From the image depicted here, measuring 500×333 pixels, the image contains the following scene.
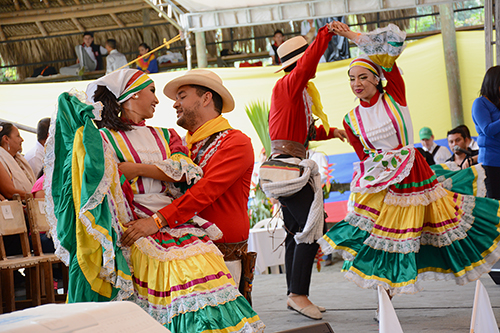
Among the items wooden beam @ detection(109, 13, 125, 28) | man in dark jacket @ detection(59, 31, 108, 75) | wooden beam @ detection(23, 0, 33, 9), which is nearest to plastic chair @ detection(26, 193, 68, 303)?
man in dark jacket @ detection(59, 31, 108, 75)

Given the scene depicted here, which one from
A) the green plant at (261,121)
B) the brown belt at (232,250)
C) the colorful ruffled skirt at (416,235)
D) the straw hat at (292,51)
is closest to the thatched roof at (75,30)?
the green plant at (261,121)

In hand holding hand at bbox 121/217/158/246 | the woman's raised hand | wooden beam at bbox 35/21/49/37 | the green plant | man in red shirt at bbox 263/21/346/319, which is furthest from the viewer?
wooden beam at bbox 35/21/49/37

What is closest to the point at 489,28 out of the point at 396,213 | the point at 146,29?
the point at 396,213

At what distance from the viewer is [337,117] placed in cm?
845

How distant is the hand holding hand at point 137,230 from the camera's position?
78.5 inches

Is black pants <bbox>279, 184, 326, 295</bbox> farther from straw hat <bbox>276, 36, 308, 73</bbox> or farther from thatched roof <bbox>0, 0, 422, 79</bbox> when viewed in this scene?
thatched roof <bbox>0, 0, 422, 79</bbox>

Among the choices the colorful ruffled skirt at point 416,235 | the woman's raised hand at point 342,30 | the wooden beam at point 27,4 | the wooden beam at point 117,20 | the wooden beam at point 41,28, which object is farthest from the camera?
the wooden beam at point 41,28

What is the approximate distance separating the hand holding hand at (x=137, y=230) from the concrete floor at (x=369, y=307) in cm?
118

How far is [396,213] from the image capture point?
2951mm

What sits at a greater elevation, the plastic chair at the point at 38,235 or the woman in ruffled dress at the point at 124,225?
the woman in ruffled dress at the point at 124,225

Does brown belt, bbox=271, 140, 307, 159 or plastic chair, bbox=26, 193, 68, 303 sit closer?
brown belt, bbox=271, 140, 307, 159

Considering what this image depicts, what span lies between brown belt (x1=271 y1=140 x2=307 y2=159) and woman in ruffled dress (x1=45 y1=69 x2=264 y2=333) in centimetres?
123

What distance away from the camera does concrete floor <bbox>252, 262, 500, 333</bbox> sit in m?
2.93

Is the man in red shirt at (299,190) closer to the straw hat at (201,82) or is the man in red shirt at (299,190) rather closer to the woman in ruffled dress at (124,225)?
the straw hat at (201,82)
